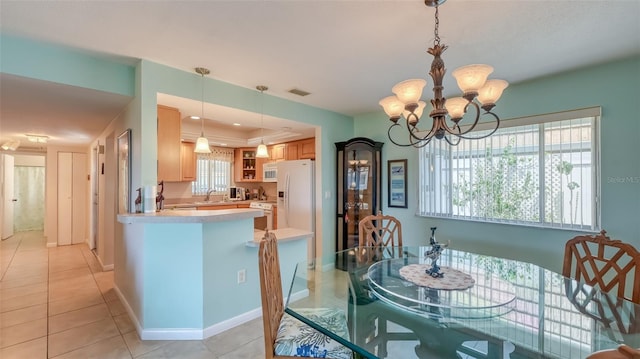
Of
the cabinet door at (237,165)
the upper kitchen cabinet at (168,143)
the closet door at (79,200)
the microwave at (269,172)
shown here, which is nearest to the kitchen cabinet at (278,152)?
the microwave at (269,172)

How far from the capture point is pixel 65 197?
5992 mm

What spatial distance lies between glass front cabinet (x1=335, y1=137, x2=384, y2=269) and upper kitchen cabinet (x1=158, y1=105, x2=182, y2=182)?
7.25 ft

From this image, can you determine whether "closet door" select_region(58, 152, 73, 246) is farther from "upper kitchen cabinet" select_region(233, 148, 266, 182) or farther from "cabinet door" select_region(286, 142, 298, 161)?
"cabinet door" select_region(286, 142, 298, 161)

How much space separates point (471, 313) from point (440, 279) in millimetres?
329

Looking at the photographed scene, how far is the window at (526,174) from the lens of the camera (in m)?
2.66

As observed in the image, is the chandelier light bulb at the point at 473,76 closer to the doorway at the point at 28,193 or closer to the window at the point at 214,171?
the window at the point at 214,171

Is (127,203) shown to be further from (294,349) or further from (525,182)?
(525,182)

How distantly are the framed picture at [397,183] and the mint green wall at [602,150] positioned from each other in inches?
27.8

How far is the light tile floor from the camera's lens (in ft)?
7.09

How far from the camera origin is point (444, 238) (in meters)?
3.61

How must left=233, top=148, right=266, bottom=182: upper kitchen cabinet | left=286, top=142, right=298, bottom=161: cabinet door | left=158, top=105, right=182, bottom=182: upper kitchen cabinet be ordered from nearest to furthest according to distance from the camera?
left=158, top=105, right=182, bottom=182: upper kitchen cabinet → left=286, top=142, right=298, bottom=161: cabinet door → left=233, top=148, right=266, bottom=182: upper kitchen cabinet

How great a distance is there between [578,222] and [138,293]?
408 centimetres

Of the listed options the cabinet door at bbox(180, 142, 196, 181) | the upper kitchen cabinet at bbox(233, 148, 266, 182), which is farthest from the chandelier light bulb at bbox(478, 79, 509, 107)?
the upper kitchen cabinet at bbox(233, 148, 266, 182)

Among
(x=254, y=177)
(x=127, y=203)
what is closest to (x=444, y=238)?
(x=127, y=203)
